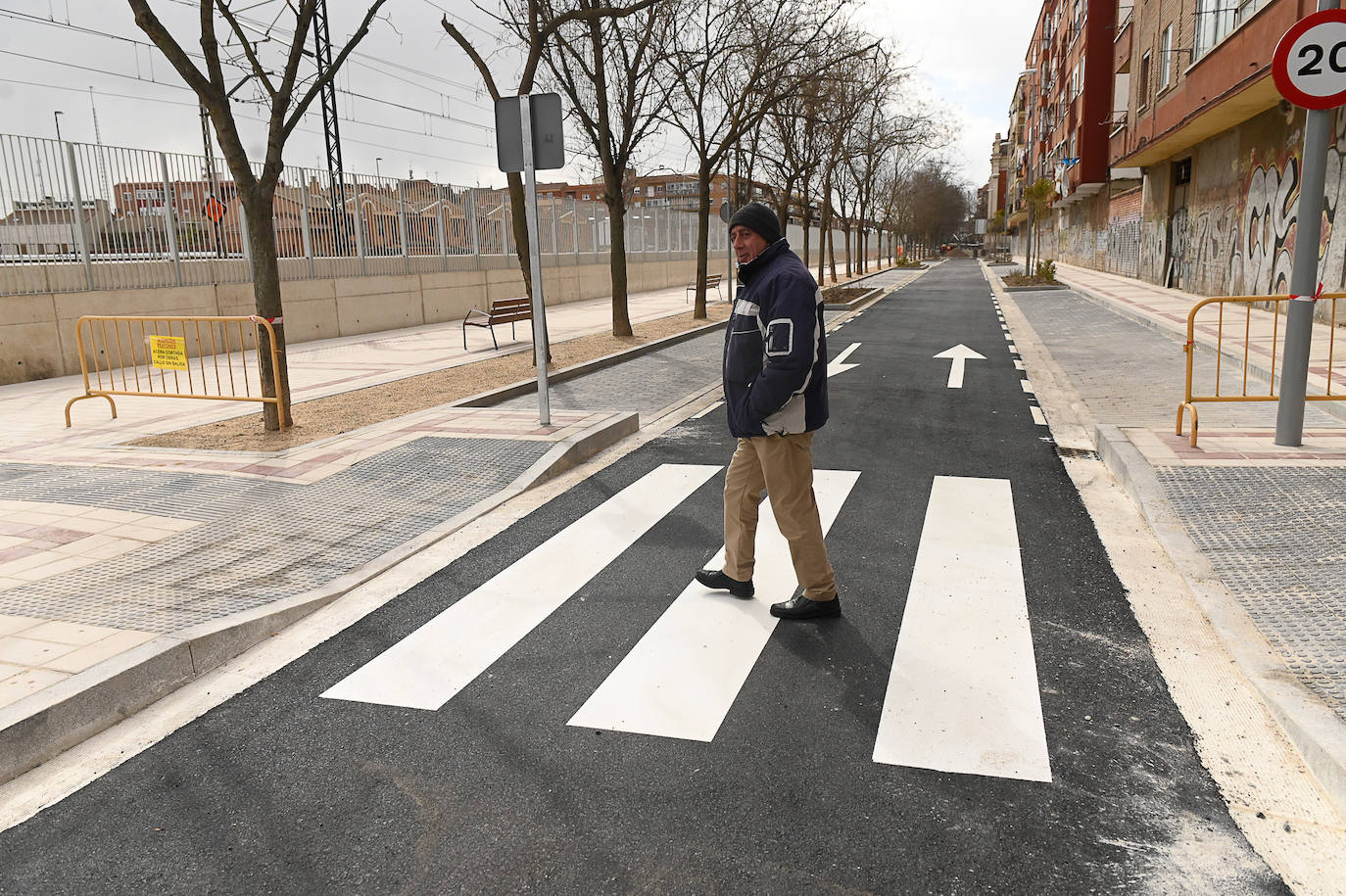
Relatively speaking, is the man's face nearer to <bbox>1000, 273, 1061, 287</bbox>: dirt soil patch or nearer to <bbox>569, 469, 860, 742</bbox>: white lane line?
<bbox>569, 469, 860, 742</bbox>: white lane line

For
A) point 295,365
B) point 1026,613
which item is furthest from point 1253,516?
point 295,365

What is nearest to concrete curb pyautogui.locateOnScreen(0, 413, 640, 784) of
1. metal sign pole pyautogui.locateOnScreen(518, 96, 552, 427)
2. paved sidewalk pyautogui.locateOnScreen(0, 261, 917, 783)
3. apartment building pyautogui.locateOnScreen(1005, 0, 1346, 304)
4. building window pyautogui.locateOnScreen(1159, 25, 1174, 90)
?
paved sidewalk pyautogui.locateOnScreen(0, 261, 917, 783)

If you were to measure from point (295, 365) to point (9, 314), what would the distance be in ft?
12.5

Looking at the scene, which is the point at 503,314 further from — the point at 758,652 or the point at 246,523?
the point at 758,652

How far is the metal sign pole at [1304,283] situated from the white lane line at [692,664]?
14.2ft

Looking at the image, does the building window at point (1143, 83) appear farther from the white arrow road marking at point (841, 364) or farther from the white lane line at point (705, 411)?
the white lane line at point (705, 411)

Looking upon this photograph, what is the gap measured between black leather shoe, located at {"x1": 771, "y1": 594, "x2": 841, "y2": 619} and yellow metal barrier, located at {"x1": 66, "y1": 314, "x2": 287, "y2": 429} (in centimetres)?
604

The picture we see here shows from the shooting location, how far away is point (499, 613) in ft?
15.5

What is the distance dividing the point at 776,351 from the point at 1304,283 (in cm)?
506

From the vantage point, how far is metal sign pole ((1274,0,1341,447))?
673 cm

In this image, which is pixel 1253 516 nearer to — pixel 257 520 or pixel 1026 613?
pixel 1026 613

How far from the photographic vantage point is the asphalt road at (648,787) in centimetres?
274

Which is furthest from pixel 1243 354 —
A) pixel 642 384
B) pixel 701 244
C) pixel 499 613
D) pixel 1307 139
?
pixel 701 244

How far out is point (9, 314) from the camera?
1330cm
